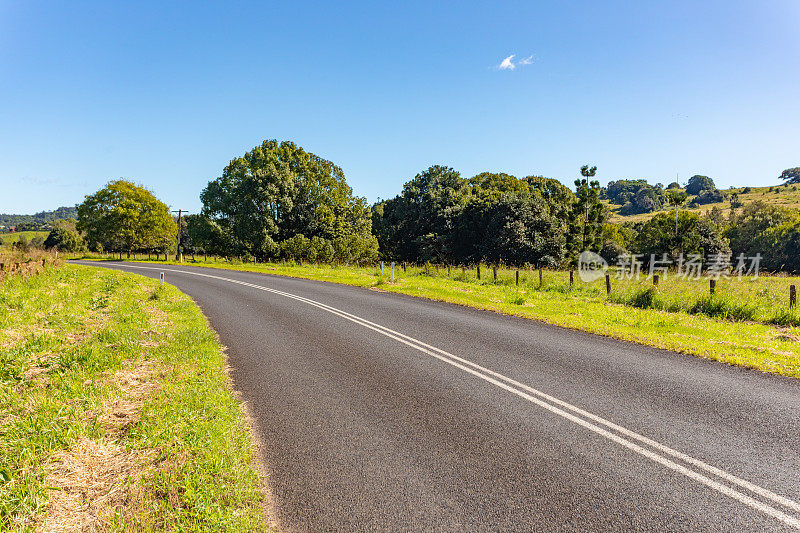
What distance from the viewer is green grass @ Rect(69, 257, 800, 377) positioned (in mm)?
8398

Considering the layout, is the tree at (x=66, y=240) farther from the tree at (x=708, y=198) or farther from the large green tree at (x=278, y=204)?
the tree at (x=708, y=198)

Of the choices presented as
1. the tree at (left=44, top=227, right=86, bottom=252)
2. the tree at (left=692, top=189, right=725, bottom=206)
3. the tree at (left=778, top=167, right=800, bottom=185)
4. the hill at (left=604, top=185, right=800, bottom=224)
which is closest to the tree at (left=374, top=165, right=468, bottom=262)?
the tree at (left=44, top=227, right=86, bottom=252)

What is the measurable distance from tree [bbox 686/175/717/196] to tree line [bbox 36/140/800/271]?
127648 millimetres

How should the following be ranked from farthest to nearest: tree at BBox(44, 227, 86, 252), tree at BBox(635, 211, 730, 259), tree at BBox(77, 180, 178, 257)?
tree at BBox(44, 227, 86, 252) < tree at BBox(77, 180, 178, 257) < tree at BBox(635, 211, 730, 259)

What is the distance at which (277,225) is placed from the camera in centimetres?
4366

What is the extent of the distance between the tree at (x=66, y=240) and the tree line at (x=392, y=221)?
31.3 metres

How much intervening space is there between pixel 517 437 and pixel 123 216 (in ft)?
210

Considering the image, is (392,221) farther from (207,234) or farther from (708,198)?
(708,198)

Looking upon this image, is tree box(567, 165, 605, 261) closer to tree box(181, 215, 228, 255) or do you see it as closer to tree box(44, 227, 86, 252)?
tree box(181, 215, 228, 255)

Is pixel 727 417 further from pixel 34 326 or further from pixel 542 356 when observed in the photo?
pixel 34 326

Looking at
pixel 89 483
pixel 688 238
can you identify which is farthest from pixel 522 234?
pixel 89 483

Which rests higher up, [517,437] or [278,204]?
[278,204]

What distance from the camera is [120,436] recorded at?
4.36m

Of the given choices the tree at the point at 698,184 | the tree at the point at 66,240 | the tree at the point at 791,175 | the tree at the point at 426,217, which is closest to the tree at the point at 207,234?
Result: the tree at the point at 426,217
